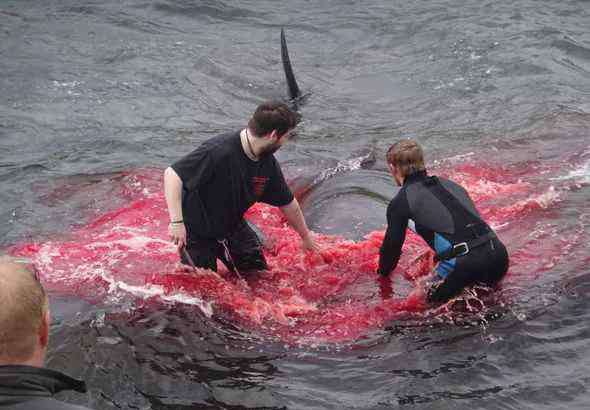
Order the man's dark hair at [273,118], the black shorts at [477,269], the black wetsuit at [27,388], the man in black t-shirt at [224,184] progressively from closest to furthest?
the black wetsuit at [27,388]
the man's dark hair at [273,118]
the man in black t-shirt at [224,184]
the black shorts at [477,269]

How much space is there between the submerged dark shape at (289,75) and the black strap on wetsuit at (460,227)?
24.0ft

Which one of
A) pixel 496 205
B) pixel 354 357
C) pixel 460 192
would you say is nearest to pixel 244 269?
pixel 354 357

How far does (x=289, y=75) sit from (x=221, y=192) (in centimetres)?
734

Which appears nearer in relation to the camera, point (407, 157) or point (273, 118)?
point (273, 118)

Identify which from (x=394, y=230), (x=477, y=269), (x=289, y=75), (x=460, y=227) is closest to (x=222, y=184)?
(x=394, y=230)

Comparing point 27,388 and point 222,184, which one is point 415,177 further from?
point 27,388

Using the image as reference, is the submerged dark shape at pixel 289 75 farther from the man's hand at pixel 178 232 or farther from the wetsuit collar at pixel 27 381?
the wetsuit collar at pixel 27 381

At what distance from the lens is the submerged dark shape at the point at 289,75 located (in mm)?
12352

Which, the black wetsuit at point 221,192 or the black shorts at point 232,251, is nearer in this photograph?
the black wetsuit at point 221,192

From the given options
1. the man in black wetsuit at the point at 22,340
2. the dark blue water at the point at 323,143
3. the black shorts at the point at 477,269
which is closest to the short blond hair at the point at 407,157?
the black shorts at the point at 477,269

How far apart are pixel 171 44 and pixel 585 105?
8616mm

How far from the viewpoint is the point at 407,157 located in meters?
5.48

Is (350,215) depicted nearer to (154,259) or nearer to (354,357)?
(154,259)

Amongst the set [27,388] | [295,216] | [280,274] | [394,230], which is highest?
[27,388]
